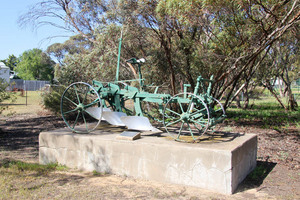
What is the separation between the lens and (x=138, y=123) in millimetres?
5176

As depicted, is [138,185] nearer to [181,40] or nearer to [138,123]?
[138,123]

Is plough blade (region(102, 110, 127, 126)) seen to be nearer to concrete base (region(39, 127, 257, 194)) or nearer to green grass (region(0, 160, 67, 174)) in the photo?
concrete base (region(39, 127, 257, 194))

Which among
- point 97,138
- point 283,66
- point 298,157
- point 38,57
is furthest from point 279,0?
point 38,57

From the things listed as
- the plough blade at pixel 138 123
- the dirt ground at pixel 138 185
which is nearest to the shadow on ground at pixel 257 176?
the dirt ground at pixel 138 185

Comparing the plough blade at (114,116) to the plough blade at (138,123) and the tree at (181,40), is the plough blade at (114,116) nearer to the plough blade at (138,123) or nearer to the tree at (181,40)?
the plough blade at (138,123)

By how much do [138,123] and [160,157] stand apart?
0.89 metres

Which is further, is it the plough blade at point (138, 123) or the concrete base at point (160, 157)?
the plough blade at point (138, 123)

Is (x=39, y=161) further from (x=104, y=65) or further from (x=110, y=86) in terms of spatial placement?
(x=104, y=65)

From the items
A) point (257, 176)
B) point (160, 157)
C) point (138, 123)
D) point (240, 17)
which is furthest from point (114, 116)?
point (240, 17)

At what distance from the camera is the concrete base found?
13.7 feet

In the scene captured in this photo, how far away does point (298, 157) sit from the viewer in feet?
20.2

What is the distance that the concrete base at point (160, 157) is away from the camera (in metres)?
4.18

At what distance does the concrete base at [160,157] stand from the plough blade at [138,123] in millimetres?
200

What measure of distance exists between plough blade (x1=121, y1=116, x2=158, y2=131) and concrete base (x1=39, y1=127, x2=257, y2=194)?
20cm
